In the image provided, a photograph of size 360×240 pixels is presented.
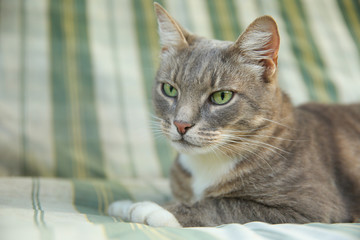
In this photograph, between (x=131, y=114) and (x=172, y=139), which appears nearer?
(x=172, y=139)

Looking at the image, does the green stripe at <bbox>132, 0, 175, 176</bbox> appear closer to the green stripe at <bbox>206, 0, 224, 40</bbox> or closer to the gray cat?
the green stripe at <bbox>206, 0, 224, 40</bbox>

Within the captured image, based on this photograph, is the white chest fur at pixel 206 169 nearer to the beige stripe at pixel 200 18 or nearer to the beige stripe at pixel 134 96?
the beige stripe at pixel 134 96

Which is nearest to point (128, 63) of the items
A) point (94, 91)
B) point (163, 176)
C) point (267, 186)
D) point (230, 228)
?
point (94, 91)

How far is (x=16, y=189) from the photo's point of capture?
1.88m

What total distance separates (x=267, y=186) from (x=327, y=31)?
81.7 inches

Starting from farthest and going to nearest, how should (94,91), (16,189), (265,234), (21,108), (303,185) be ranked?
1. (94,91)
2. (21,108)
3. (16,189)
4. (303,185)
5. (265,234)

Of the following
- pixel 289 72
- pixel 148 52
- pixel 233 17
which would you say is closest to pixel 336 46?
pixel 289 72

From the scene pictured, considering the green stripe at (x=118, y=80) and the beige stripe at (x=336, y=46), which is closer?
the green stripe at (x=118, y=80)

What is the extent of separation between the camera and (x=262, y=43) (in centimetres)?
167

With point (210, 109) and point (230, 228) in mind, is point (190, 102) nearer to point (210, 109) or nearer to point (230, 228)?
point (210, 109)

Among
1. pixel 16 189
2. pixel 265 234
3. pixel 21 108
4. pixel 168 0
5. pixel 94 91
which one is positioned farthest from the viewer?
pixel 168 0

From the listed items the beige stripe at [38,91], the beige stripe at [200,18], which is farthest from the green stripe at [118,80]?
the beige stripe at [200,18]

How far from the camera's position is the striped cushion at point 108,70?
2529 millimetres

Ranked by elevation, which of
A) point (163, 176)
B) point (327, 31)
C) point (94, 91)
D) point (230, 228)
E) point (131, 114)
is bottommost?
point (163, 176)
